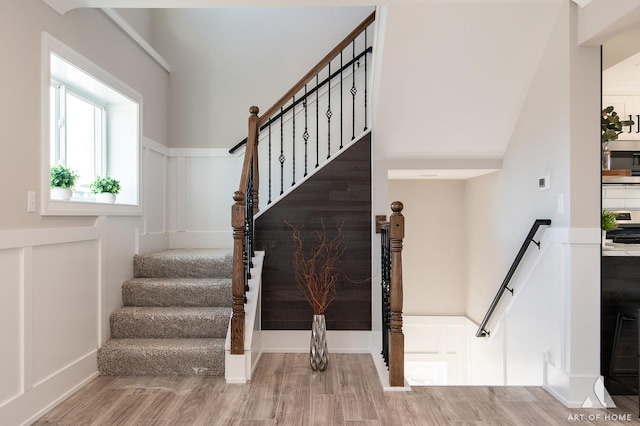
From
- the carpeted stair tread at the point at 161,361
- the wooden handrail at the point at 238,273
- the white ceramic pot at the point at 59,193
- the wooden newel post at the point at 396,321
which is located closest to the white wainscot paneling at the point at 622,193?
the wooden newel post at the point at 396,321

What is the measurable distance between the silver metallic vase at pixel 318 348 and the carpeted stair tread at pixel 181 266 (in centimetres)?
99

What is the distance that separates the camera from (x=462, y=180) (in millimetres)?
5941

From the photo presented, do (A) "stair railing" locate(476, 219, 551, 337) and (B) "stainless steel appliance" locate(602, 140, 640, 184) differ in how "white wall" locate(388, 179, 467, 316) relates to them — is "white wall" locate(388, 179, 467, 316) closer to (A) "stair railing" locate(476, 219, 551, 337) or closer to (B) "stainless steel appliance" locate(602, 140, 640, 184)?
(A) "stair railing" locate(476, 219, 551, 337)

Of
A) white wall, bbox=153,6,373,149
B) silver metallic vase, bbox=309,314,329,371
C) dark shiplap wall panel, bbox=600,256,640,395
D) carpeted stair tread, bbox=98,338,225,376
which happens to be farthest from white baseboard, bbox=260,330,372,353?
white wall, bbox=153,6,373,149

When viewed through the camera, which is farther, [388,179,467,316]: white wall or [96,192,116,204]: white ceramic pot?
[388,179,467,316]: white wall

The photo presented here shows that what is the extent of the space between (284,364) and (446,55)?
2808mm

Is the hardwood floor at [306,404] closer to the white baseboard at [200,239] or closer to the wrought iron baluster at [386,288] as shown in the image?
the wrought iron baluster at [386,288]

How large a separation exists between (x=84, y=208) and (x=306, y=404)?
2.09m

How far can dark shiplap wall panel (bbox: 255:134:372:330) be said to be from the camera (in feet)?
14.4

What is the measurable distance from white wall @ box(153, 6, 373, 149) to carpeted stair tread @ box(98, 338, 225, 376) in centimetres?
252

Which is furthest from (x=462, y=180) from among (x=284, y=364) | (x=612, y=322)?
(x=284, y=364)

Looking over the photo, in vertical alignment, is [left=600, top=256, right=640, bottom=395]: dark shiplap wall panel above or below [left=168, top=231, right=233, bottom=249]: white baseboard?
below

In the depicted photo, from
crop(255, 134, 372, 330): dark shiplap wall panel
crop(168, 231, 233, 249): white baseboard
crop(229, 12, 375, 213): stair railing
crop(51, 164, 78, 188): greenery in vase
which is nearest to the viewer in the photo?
crop(51, 164, 78, 188): greenery in vase

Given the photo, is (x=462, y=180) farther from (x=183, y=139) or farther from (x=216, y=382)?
(x=216, y=382)
